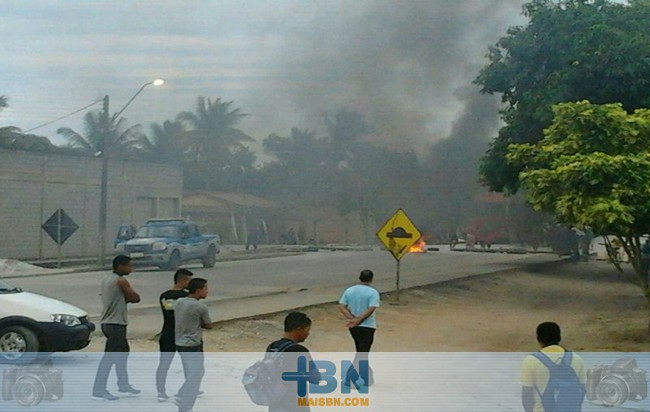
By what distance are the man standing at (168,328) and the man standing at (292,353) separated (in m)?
2.18

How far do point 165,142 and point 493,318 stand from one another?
5.47 meters

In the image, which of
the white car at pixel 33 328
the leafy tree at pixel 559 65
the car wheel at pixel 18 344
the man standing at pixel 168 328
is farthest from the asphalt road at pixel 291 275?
the man standing at pixel 168 328

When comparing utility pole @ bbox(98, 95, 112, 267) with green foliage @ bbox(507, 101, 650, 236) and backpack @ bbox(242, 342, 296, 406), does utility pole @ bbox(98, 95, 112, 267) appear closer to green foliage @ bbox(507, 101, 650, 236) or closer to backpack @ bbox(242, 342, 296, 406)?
green foliage @ bbox(507, 101, 650, 236)

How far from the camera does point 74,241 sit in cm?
1179

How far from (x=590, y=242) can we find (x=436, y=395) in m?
6.48

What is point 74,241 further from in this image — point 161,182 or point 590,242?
point 590,242

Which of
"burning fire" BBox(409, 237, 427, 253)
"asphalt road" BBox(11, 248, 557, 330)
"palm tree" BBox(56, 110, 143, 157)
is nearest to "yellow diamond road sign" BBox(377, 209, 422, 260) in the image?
"burning fire" BBox(409, 237, 427, 253)

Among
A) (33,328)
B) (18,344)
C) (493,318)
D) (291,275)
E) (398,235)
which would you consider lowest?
(493,318)

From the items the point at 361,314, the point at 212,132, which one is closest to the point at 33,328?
the point at 361,314

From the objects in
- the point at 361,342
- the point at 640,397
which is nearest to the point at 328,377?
the point at 361,342

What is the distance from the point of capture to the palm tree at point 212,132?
38.6 ft

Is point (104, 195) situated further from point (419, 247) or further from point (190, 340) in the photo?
point (190, 340)

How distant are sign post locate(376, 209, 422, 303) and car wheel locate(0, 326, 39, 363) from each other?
18.5ft

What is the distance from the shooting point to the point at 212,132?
39.1ft
